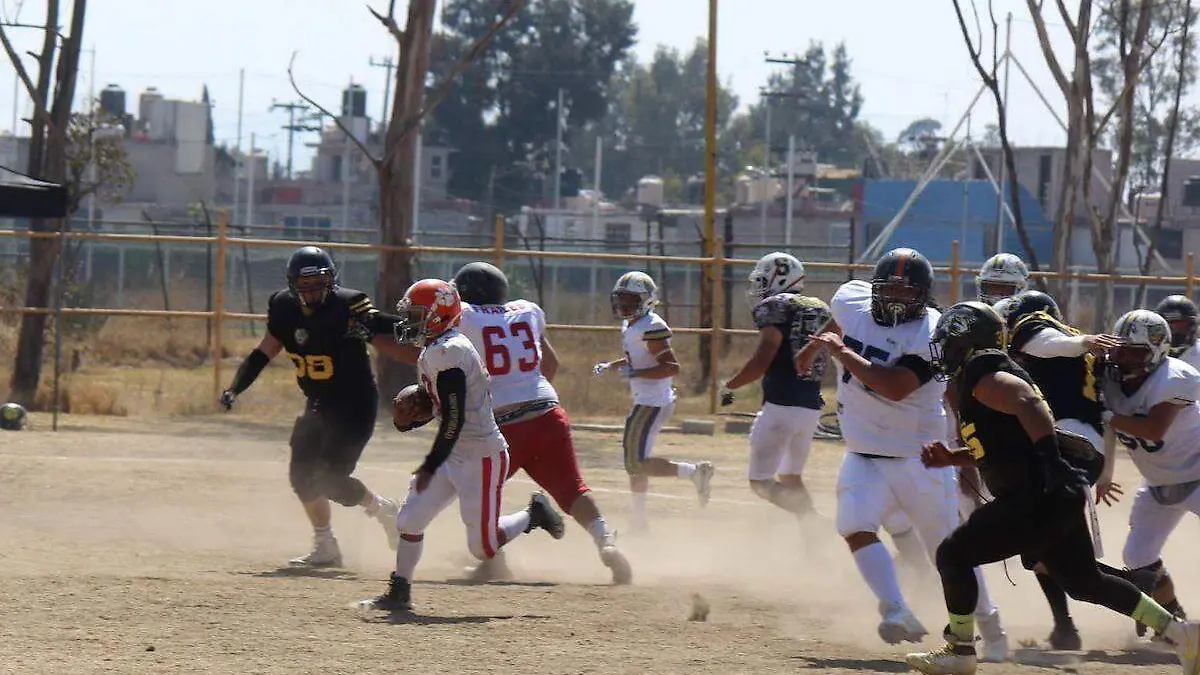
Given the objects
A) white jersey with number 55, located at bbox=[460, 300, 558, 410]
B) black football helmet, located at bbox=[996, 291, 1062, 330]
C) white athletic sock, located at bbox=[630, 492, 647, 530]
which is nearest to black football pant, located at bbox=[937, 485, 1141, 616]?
black football helmet, located at bbox=[996, 291, 1062, 330]

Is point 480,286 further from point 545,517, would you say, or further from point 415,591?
point 415,591

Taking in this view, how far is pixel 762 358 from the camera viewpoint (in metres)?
10.4

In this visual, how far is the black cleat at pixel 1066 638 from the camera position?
819 cm

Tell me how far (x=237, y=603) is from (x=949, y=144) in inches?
1361

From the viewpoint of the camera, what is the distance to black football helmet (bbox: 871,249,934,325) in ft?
25.6

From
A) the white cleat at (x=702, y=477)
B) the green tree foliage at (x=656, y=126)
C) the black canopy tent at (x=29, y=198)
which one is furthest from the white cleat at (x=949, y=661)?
the green tree foliage at (x=656, y=126)

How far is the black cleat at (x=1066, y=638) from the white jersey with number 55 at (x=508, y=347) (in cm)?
316

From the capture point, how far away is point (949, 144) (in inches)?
1612

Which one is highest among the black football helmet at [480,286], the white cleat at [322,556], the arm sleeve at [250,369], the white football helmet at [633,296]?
the black football helmet at [480,286]

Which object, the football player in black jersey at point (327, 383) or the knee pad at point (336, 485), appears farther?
the knee pad at point (336, 485)

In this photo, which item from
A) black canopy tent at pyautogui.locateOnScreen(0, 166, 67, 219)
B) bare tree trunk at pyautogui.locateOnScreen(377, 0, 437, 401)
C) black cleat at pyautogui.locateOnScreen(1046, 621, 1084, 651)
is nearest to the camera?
black cleat at pyautogui.locateOnScreen(1046, 621, 1084, 651)

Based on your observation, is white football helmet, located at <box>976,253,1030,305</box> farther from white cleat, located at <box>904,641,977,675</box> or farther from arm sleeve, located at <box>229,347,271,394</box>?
arm sleeve, located at <box>229,347,271,394</box>

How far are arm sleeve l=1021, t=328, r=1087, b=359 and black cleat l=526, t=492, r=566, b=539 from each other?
3.01m

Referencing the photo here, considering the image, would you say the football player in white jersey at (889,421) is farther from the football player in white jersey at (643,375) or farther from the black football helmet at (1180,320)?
the football player in white jersey at (643,375)
